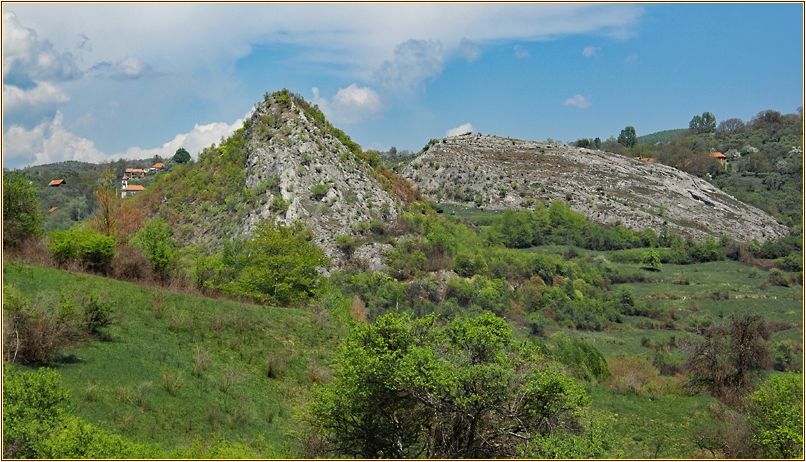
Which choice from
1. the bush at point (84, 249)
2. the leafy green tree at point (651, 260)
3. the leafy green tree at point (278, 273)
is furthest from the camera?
the leafy green tree at point (651, 260)

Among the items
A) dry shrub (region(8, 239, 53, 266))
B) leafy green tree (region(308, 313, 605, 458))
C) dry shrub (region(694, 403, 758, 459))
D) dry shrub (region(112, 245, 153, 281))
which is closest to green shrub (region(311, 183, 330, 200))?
dry shrub (region(112, 245, 153, 281))

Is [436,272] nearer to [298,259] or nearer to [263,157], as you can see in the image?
[263,157]

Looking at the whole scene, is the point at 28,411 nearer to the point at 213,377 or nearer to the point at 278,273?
the point at 213,377

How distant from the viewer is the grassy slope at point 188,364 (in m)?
13.5

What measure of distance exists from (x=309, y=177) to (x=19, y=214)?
102 ft

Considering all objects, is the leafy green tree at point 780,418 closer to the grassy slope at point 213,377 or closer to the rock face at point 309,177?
the grassy slope at point 213,377

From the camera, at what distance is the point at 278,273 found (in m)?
30.2

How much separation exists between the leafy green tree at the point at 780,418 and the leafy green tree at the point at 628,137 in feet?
557

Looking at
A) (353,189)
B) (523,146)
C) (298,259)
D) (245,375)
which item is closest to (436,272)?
(353,189)

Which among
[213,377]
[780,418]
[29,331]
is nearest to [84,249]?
[213,377]

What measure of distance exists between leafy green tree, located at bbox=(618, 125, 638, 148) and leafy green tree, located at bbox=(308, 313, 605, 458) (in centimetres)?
17614

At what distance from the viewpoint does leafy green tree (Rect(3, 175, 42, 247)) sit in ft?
69.2

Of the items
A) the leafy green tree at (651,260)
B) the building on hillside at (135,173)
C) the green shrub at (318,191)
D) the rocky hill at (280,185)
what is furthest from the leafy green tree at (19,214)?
the building on hillside at (135,173)

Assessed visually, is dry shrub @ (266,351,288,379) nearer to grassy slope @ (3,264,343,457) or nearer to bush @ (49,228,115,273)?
grassy slope @ (3,264,343,457)
